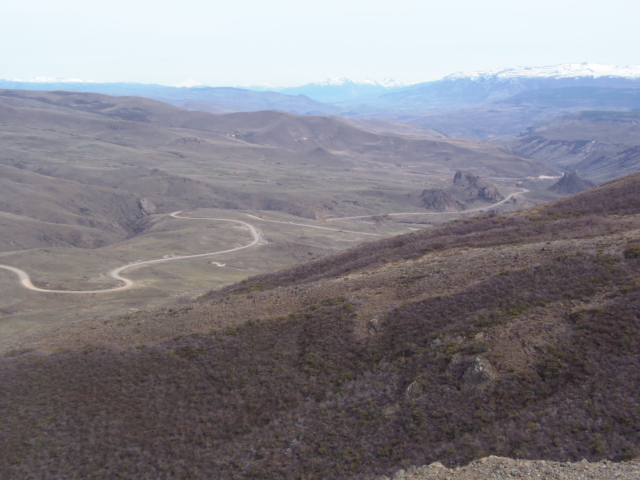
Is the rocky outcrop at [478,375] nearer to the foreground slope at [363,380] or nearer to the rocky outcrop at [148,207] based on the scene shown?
the foreground slope at [363,380]

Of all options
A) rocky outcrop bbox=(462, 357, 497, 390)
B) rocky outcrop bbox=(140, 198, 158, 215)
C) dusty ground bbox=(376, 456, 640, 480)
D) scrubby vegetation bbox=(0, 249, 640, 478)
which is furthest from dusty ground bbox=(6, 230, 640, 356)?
rocky outcrop bbox=(140, 198, 158, 215)

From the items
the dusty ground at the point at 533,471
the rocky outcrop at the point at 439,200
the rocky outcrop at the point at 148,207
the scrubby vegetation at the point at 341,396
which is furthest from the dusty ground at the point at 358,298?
the rocky outcrop at the point at 439,200

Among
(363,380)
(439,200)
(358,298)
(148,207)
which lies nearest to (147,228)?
(148,207)

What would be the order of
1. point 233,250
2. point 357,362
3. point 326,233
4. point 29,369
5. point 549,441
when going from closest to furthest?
point 549,441 → point 357,362 → point 29,369 → point 233,250 → point 326,233

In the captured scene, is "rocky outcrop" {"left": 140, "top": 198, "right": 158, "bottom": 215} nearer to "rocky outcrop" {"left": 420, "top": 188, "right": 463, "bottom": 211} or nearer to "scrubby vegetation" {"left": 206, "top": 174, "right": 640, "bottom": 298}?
"rocky outcrop" {"left": 420, "top": 188, "right": 463, "bottom": 211}

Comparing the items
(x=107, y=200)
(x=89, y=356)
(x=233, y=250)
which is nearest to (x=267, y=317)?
(x=89, y=356)

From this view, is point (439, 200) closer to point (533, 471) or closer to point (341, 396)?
point (341, 396)

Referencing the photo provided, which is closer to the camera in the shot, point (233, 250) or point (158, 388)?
→ point (158, 388)

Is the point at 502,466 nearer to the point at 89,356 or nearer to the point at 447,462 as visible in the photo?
the point at 447,462
